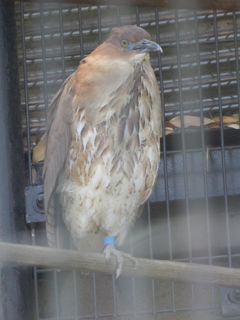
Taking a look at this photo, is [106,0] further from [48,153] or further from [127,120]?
[48,153]

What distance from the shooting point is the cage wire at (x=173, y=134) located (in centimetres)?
271

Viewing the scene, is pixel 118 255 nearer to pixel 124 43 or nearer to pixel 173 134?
pixel 124 43

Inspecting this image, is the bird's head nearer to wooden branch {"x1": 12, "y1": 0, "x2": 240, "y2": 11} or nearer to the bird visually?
the bird

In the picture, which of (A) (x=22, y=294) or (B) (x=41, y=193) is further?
(B) (x=41, y=193)

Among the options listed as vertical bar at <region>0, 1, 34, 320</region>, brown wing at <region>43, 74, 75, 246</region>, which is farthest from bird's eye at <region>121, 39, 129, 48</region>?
vertical bar at <region>0, 1, 34, 320</region>

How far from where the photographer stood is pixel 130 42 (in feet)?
7.13

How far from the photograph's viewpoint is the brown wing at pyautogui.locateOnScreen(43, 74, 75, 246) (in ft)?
7.21

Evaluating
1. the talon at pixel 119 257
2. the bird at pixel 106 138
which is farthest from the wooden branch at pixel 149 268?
the bird at pixel 106 138

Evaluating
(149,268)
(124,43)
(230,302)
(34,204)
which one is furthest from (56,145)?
(230,302)

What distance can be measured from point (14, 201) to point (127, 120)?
1.78 ft

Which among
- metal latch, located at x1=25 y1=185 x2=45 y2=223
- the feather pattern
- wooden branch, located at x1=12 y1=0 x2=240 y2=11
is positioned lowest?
metal latch, located at x1=25 y1=185 x2=45 y2=223

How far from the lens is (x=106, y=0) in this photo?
5.82 feet

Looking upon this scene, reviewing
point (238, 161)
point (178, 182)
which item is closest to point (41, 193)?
point (178, 182)

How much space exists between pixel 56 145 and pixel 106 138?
0.76 ft
